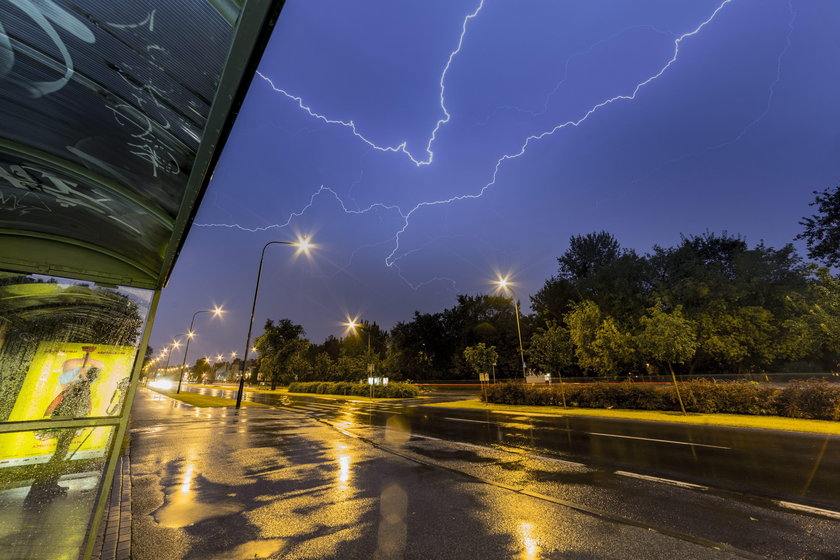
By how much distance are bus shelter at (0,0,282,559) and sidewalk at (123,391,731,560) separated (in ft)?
3.37

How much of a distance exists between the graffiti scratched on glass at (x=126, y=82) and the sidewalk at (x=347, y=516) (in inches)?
154

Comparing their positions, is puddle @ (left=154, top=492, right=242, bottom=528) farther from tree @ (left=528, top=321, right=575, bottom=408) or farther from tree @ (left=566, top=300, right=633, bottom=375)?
tree @ (left=528, top=321, right=575, bottom=408)

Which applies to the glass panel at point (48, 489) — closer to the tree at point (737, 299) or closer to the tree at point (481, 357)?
the tree at point (481, 357)

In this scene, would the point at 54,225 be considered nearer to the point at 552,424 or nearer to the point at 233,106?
the point at 233,106

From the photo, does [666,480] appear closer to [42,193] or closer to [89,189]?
[89,189]

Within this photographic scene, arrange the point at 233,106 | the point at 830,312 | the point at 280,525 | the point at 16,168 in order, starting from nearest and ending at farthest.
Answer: the point at 233,106
the point at 16,168
the point at 280,525
the point at 830,312

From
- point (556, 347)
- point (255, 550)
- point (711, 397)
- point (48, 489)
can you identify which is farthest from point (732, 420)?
point (48, 489)

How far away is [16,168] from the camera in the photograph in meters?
2.48

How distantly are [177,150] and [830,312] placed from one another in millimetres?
23973

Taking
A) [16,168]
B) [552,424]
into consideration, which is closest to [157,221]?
[16,168]

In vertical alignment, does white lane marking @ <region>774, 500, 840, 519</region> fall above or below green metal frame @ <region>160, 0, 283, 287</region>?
below

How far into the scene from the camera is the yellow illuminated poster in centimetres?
457

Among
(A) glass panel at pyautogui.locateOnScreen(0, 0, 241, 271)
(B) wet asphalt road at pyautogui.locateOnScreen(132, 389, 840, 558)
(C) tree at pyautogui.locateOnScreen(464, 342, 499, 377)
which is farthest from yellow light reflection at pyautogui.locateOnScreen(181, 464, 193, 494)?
(C) tree at pyautogui.locateOnScreen(464, 342, 499, 377)

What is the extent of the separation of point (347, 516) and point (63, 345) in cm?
494
